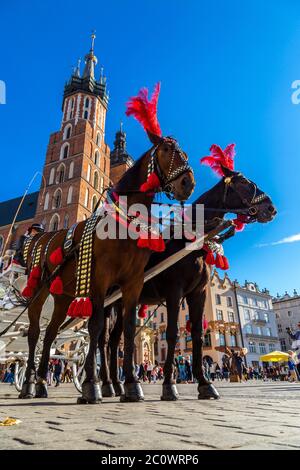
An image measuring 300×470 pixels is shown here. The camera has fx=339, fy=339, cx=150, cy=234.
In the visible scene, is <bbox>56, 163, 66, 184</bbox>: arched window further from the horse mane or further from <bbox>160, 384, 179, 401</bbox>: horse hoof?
<bbox>160, 384, 179, 401</bbox>: horse hoof

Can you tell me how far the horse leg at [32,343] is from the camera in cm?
477

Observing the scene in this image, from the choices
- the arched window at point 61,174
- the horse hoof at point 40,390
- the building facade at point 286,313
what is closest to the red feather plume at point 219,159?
the horse hoof at point 40,390

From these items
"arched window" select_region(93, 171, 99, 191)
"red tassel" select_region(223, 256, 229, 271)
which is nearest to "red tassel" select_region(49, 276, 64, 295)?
"red tassel" select_region(223, 256, 229, 271)

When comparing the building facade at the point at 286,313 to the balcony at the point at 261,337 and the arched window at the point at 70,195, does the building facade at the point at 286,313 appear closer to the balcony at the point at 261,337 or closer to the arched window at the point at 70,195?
the balcony at the point at 261,337

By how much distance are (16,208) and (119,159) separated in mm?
16819

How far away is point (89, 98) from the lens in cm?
4562

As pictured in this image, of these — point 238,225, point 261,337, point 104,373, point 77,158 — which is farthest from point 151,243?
point 261,337

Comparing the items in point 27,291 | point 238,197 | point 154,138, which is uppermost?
point 154,138

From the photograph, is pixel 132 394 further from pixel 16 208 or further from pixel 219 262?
pixel 16 208

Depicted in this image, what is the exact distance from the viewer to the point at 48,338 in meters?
5.11

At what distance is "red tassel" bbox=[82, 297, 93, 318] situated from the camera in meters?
3.72
